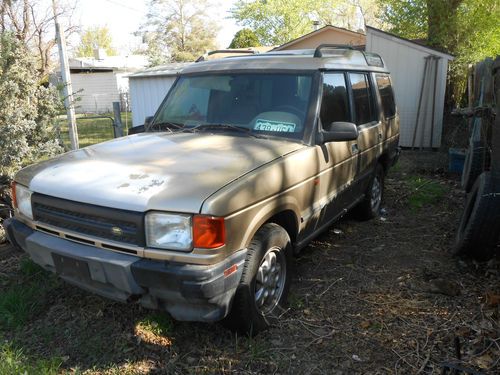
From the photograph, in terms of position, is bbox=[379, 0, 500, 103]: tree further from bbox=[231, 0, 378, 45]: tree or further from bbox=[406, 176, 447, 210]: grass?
bbox=[231, 0, 378, 45]: tree

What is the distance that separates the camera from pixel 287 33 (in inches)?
1487

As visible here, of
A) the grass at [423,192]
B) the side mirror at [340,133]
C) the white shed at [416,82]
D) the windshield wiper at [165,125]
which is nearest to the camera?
the side mirror at [340,133]

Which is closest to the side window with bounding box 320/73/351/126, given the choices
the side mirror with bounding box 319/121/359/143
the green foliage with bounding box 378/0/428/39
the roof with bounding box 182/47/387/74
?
the roof with bounding box 182/47/387/74

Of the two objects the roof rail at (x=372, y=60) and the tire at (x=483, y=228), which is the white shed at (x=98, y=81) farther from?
the tire at (x=483, y=228)

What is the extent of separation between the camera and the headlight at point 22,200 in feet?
10.2

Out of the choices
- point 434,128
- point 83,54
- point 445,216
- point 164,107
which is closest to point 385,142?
point 445,216

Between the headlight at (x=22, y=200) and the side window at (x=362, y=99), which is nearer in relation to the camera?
the headlight at (x=22, y=200)

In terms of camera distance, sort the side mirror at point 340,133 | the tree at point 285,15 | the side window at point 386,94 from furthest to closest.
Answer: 1. the tree at point 285,15
2. the side window at point 386,94
3. the side mirror at point 340,133

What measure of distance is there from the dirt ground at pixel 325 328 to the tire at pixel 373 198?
39.6 inches

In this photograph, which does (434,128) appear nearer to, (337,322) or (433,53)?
(433,53)

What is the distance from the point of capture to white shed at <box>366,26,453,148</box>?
33.5 ft

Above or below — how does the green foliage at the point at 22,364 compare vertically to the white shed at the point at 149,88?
below

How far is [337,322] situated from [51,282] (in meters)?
2.46

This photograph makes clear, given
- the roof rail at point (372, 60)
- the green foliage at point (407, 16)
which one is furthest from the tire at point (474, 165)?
the green foliage at point (407, 16)
